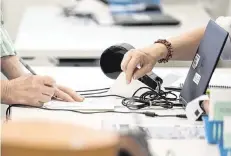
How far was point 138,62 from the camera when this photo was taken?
1868 mm

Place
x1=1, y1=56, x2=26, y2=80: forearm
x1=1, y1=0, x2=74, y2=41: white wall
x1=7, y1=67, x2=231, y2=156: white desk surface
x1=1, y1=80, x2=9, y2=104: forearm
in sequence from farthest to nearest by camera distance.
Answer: x1=1, y1=0, x2=74, y2=41: white wall, x1=1, y1=56, x2=26, y2=80: forearm, x1=1, y1=80, x2=9, y2=104: forearm, x1=7, y1=67, x2=231, y2=156: white desk surface

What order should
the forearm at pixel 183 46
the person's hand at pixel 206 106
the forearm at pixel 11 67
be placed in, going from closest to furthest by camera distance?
1. the person's hand at pixel 206 106
2. the forearm at pixel 183 46
3. the forearm at pixel 11 67

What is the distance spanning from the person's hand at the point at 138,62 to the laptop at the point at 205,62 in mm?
153

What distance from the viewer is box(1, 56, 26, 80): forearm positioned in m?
2.10

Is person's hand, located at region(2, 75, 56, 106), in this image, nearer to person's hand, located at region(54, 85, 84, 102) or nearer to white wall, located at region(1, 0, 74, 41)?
person's hand, located at region(54, 85, 84, 102)

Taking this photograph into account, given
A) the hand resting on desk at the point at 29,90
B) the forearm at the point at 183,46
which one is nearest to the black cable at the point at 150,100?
the forearm at the point at 183,46

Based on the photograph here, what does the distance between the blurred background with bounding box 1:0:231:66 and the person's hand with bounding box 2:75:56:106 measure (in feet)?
3.02

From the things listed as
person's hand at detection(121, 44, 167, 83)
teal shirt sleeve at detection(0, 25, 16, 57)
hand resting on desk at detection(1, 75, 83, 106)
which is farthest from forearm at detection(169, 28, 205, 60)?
teal shirt sleeve at detection(0, 25, 16, 57)

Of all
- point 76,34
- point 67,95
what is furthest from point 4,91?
point 76,34

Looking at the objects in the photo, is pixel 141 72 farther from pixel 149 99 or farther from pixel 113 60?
pixel 113 60

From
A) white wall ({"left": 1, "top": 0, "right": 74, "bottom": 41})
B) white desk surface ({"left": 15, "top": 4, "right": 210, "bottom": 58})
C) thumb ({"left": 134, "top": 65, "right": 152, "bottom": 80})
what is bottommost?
thumb ({"left": 134, "top": 65, "right": 152, "bottom": 80})

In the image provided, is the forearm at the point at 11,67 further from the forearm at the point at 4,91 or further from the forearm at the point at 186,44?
the forearm at the point at 186,44

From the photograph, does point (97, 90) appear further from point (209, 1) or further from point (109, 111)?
point (209, 1)

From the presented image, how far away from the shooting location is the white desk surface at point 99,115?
144cm
